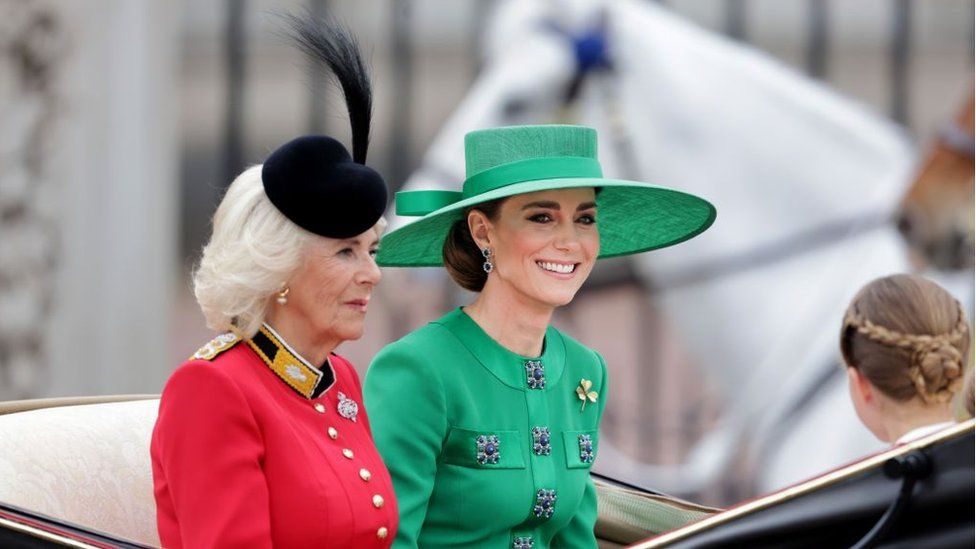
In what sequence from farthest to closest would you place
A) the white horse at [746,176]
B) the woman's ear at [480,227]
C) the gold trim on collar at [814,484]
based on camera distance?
the white horse at [746,176], the woman's ear at [480,227], the gold trim on collar at [814,484]

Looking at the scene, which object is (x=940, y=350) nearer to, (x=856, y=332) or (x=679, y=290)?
(x=856, y=332)

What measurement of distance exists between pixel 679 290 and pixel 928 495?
10.3 feet

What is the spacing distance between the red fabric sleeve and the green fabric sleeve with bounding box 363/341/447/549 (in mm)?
272

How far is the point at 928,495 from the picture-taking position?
4.38ft

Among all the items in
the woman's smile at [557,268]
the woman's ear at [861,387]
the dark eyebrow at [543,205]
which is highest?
the dark eyebrow at [543,205]

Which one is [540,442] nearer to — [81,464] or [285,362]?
[285,362]

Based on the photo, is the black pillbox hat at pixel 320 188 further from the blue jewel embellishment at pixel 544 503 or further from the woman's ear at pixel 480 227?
the blue jewel embellishment at pixel 544 503

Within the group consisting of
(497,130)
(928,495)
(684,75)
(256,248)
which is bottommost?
(928,495)

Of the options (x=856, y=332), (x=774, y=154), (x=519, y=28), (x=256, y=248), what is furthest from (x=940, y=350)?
(x=519, y=28)

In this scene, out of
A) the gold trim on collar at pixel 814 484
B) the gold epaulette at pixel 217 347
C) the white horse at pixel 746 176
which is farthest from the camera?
the white horse at pixel 746 176

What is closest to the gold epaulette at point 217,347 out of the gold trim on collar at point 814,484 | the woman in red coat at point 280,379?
the woman in red coat at point 280,379

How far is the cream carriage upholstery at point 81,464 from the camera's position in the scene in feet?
5.52

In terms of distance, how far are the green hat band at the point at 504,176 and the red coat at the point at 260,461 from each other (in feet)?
0.97

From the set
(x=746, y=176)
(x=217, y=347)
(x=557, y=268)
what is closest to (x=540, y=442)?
(x=557, y=268)
